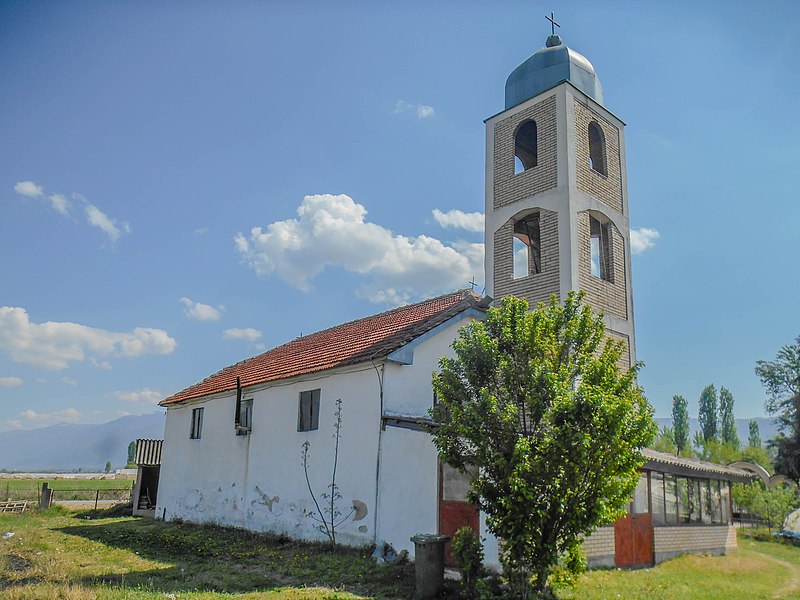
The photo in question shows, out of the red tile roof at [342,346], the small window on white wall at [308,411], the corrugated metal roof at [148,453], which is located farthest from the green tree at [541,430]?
the corrugated metal roof at [148,453]

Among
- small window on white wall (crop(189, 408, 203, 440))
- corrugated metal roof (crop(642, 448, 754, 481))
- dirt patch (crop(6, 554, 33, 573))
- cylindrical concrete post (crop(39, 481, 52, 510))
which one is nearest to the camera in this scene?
dirt patch (crop(6, 554, 33, 573))

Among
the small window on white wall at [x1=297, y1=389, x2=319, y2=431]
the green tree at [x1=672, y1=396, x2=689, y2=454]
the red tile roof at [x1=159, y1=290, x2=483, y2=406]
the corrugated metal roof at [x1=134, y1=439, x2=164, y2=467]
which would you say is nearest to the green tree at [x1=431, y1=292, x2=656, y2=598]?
the red tile roof at [x1=159, y1=290, x2=483, y2=406]

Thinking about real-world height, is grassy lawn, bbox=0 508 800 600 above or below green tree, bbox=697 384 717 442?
below

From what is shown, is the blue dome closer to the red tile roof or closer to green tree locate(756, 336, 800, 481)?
the red tile roof

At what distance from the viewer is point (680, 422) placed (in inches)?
2844

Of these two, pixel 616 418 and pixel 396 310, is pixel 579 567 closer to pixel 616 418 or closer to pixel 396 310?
pixel 616 418

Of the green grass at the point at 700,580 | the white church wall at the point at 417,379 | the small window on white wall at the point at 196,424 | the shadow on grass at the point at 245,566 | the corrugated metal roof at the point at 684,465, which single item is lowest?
the green grass at the point at 700,580

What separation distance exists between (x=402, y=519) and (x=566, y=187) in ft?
30.4

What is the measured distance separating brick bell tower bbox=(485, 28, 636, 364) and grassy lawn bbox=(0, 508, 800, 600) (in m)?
5.73

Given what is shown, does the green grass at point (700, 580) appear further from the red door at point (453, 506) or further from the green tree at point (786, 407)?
the green tree at point (786, 407)

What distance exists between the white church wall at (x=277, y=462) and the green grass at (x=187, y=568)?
2.06ft

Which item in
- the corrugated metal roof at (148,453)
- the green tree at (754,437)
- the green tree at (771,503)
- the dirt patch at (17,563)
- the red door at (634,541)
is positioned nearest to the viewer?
the dirt patch at (17,563)

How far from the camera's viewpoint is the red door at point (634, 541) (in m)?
14.8

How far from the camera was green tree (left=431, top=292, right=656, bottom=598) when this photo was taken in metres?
8.94
